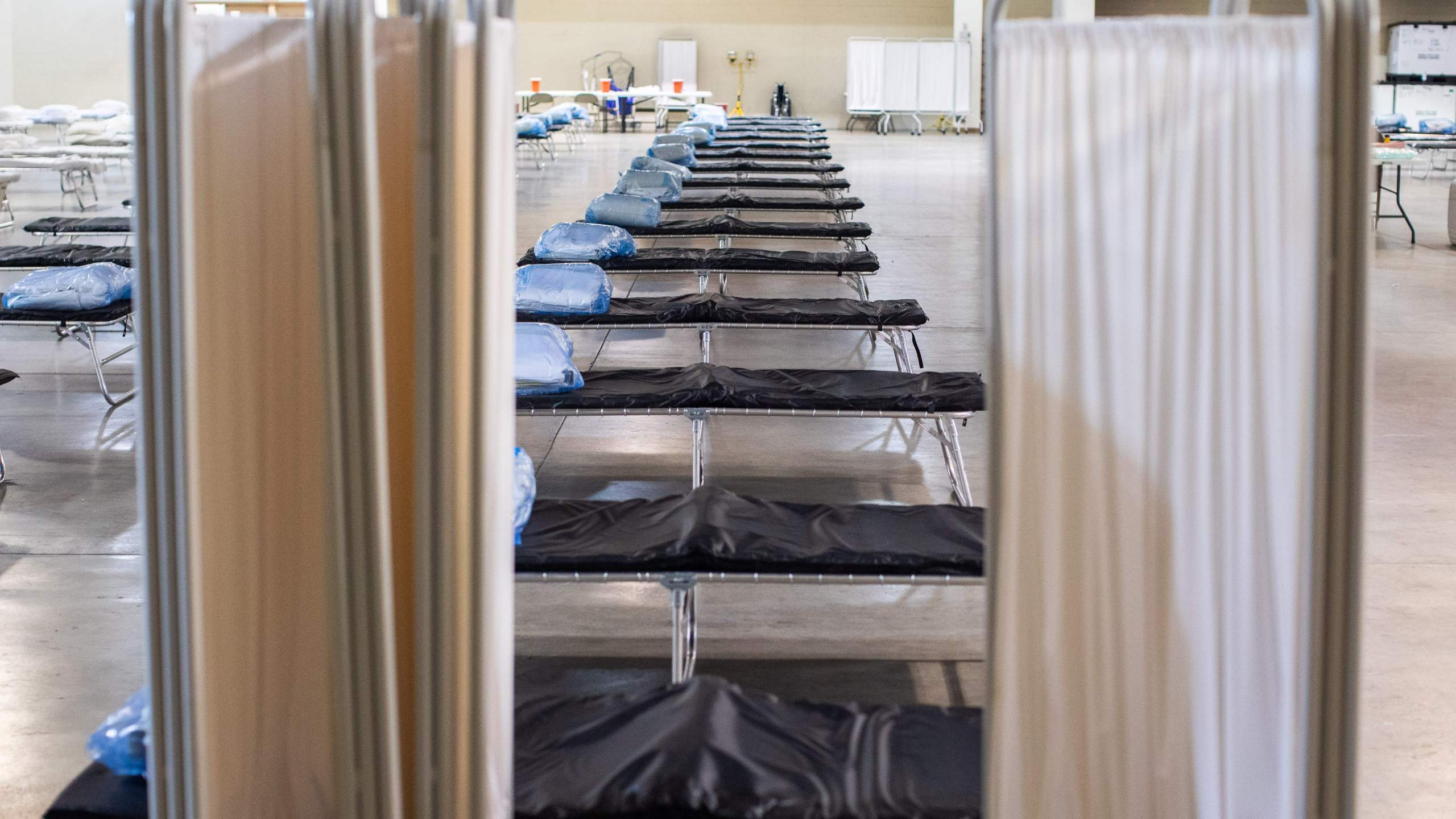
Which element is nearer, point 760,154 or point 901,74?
point 760,154

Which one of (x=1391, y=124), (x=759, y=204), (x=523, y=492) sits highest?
(x=1391, y=124)

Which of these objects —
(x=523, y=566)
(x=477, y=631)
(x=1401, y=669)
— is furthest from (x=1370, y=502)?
(x=477, y=631)

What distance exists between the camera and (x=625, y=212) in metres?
6.96

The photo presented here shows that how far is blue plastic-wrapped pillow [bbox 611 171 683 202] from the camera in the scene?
816 cm

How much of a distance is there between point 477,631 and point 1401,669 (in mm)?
2067

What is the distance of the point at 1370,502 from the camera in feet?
12.3

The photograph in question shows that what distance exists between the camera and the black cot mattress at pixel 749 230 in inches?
268

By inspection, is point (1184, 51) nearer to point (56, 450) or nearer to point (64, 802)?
point (64, 802)

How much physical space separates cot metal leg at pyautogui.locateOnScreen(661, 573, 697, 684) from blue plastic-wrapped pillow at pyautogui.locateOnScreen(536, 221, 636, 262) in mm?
3502

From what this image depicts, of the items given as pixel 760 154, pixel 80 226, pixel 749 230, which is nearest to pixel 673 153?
pixel 760 154

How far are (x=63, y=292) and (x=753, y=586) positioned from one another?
291 centimetres

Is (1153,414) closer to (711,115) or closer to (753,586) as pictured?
(753,586)

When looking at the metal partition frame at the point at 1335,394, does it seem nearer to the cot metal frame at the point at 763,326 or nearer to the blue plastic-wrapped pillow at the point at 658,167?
the cot metal frame at the point at 763,326

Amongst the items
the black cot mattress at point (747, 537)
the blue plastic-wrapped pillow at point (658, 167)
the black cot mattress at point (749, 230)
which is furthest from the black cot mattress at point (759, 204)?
the black cot mattress at point (747, 537)
